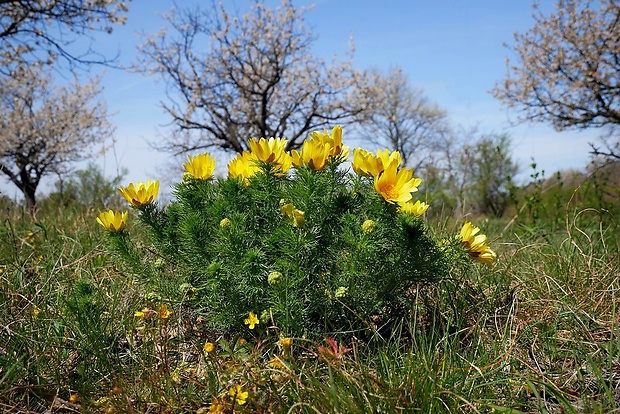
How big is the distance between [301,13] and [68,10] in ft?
24.6

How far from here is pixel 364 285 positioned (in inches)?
59.7

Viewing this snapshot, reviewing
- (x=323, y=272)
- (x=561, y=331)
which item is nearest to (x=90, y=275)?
(x=323, y=272)

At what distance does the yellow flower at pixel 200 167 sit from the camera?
1.71 metres

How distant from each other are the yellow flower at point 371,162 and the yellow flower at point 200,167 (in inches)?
21.3

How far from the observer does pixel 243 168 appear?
1701 millimetres

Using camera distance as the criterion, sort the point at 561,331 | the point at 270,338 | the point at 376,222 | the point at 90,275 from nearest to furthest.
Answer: the point at 376,222 < the point at 270,338 < the point at 561,331 < the point at 90,275

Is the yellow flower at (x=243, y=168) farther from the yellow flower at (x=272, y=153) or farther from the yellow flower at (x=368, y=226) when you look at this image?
the yellow flower at (x=368, y=226)

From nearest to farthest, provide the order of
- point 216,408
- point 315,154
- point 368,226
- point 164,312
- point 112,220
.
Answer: point 216,408 → point 368,226 → point 315,154 → point 164,312 → point 112,220

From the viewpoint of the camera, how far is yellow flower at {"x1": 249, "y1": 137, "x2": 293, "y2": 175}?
154 centimetres

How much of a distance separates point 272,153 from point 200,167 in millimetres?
306

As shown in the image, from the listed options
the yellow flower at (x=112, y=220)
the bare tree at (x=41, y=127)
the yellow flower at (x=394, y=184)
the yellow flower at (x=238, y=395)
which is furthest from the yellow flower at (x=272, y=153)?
the bare tree at (x=41, y=127)

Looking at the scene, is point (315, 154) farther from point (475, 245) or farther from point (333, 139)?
point (475, 245)

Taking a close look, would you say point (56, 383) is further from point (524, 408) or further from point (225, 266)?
point (524, 408)

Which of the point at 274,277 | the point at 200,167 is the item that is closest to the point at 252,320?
the point at 274,277
